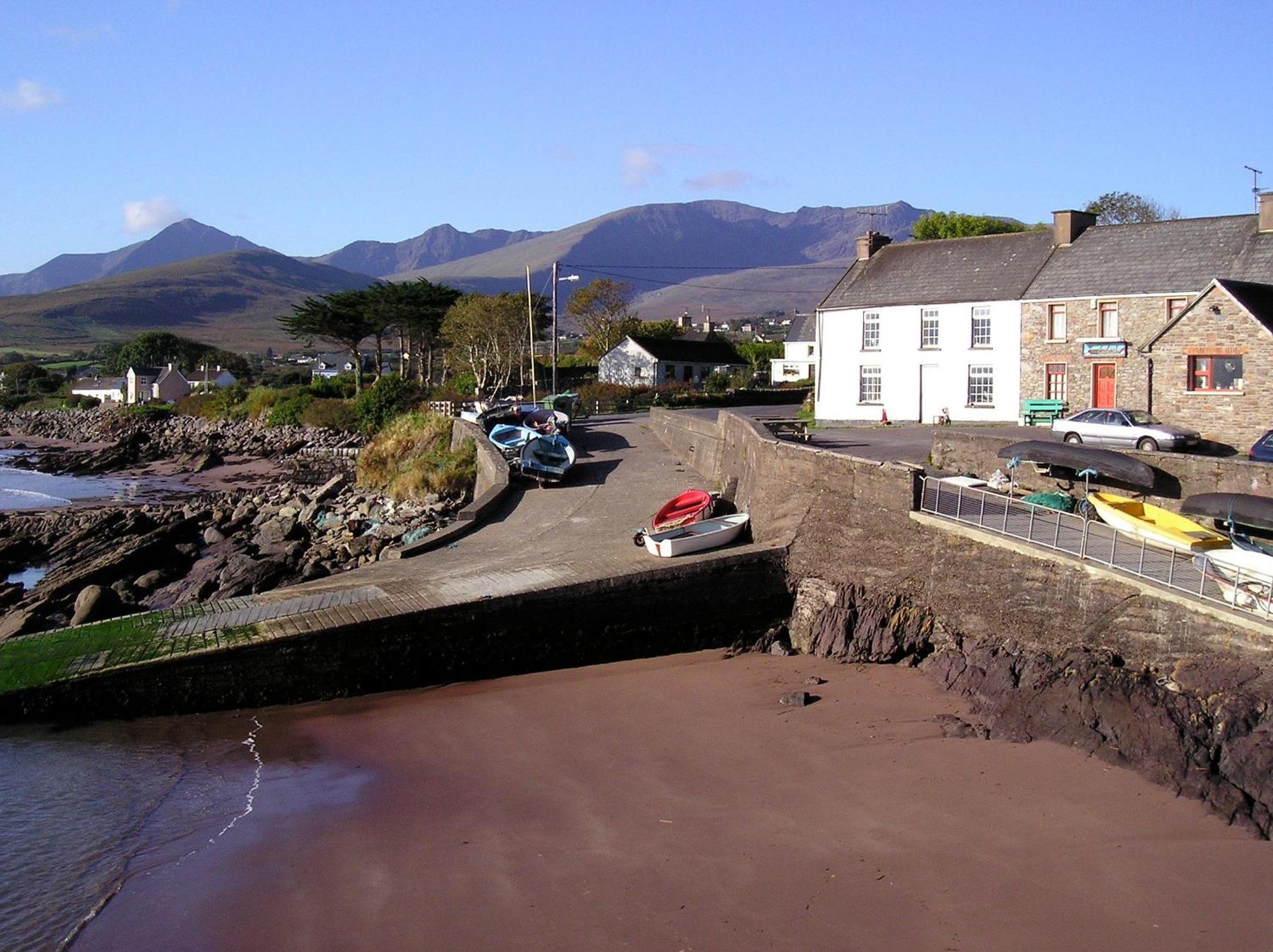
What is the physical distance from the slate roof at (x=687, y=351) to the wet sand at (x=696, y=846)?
54.2 m

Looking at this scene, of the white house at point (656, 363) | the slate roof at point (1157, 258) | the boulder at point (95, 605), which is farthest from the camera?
the white house at point (656, 363)

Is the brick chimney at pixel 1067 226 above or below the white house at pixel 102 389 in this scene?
above

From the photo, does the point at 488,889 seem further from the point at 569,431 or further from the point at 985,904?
the point at 569,431

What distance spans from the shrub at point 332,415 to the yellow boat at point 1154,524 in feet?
137

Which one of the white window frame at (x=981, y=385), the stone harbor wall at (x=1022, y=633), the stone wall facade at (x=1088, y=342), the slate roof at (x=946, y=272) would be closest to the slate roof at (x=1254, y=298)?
the stone wall facade at (x=1088, y=342)

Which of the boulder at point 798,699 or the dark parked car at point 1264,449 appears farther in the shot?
the dark parked car at point 1264,449

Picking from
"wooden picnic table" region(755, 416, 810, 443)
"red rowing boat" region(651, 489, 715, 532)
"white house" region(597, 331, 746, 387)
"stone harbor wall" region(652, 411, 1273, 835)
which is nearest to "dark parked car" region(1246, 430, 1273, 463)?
"stone harbor wall" region(652, 411, 1273, 835)

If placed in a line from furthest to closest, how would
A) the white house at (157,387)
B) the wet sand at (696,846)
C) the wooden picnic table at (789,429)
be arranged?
1. the white house at (157,387)
2. the wooden picnic table at (789,429)
3. the wet sand at (696,846)

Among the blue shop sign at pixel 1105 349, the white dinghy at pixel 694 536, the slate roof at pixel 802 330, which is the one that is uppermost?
the slate roof at pixel 802 330

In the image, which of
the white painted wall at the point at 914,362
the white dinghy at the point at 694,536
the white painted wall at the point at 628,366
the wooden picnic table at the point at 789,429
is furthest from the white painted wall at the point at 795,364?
the white dinghy at the point at 694,536

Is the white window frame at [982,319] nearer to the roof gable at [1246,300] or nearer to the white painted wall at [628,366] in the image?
the roof gable at [1246,300]

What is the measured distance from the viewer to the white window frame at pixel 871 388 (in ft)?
124

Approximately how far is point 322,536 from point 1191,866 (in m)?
20.1

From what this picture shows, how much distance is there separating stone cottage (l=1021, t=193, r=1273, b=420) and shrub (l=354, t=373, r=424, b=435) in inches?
1065
